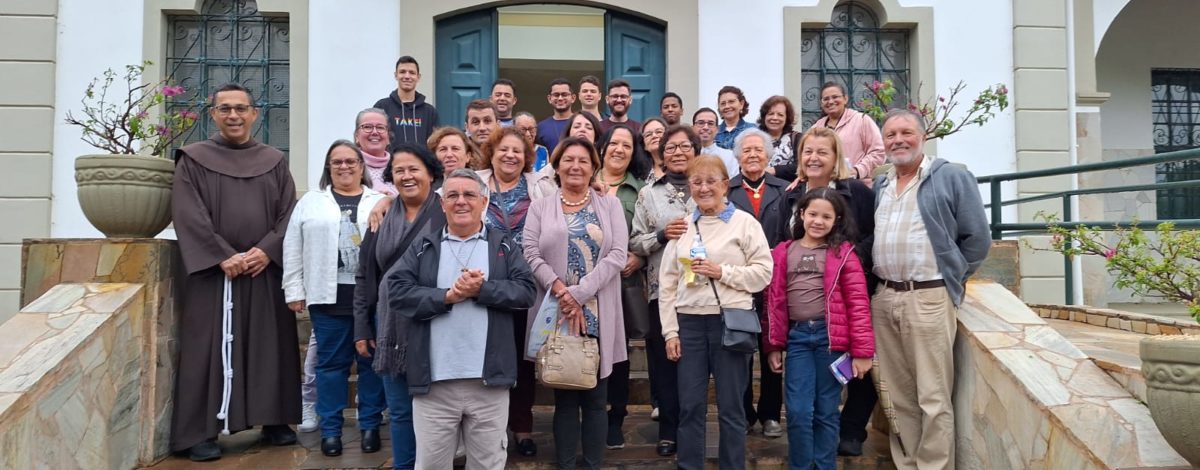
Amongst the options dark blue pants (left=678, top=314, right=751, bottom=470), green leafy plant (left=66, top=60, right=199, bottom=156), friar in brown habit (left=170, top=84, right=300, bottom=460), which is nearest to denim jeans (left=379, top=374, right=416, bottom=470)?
friar in brown habit (left=170, top=84, right=300, bottom=460)

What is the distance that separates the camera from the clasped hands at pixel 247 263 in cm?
423

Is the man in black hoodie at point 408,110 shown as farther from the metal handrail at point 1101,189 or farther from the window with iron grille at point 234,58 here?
the metal handrail at point 1101,189

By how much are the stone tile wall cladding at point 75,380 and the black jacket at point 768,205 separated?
3296mm

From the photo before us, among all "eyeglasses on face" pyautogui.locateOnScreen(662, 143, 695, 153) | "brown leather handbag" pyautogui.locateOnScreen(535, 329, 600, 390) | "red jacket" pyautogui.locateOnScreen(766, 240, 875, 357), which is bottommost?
"brown leather handbag" pyautogui.locateOnScreen(535, 329, 600, 390)

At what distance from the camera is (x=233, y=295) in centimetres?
432

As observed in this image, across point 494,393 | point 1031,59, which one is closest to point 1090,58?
point 1031,59

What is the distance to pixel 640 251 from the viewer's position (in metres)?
4.25

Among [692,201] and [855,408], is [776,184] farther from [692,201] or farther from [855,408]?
[855,408]

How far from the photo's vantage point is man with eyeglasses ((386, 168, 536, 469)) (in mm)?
3424

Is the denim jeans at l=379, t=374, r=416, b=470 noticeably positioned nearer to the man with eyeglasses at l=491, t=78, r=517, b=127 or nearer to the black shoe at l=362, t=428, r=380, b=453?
the black shoe at l=362, t=428, r=380, b=453

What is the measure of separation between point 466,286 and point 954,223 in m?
2.34

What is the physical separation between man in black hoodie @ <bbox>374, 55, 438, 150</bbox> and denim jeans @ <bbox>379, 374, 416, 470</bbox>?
294 centimetres

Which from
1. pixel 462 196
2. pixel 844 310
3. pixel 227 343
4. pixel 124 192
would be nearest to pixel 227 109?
pixel 124 192

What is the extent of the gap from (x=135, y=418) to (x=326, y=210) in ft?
4.86
